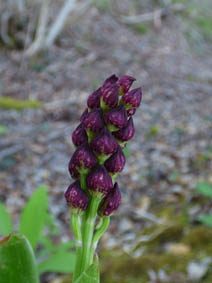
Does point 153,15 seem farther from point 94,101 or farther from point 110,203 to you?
point 110,203

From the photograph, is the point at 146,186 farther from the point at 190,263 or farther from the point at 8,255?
the point at 8,255

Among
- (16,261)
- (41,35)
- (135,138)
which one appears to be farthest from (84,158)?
(41,35)

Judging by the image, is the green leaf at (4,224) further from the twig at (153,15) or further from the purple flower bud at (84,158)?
the twig at (153,15)

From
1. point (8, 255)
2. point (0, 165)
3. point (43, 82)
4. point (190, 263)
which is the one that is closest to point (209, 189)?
point (190, 263)

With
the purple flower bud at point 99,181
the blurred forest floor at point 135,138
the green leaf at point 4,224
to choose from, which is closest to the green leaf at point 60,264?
Answer: the green leaf at point 4,224

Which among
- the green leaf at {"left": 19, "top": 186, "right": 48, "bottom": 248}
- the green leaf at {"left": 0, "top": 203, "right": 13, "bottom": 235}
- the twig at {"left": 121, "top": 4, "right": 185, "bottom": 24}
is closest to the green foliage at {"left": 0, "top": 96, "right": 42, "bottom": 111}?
the green leaf at {"left": 0, "top": 203, "right": 13, "bottom": 235}
